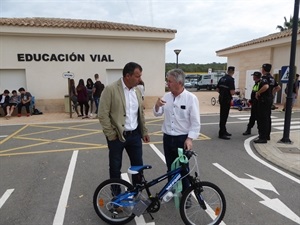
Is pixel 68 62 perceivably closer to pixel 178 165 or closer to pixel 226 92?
pixel 226 92

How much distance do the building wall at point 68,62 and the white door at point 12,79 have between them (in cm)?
4

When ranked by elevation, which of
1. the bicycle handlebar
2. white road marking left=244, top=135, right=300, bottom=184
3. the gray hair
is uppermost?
the gray hair

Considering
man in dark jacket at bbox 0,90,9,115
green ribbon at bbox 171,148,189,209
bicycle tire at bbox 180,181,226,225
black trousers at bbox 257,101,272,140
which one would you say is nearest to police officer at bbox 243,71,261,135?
black trousers at bbox 257,101,272,140

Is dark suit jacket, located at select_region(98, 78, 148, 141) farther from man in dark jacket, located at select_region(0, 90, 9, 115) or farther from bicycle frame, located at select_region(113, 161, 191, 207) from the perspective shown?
man in dark jacket, located at select_region(0, 90, 9, 115)

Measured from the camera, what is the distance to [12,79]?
12.5 metres

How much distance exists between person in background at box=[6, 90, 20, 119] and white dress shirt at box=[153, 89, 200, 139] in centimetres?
1057

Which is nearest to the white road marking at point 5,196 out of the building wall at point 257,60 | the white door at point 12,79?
the white door at point 12,79

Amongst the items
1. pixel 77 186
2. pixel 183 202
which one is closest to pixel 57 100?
pixel 77 186

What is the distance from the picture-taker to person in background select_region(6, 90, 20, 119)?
11609mm

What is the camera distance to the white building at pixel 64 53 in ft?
39.9

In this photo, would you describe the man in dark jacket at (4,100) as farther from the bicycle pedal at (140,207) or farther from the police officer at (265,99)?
the bicycle pedal at (140,207)

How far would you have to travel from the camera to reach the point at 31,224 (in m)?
3.07

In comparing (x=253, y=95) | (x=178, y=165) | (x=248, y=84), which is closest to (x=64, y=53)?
(x=253, y=95)

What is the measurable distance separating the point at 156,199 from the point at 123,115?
1066 mm
